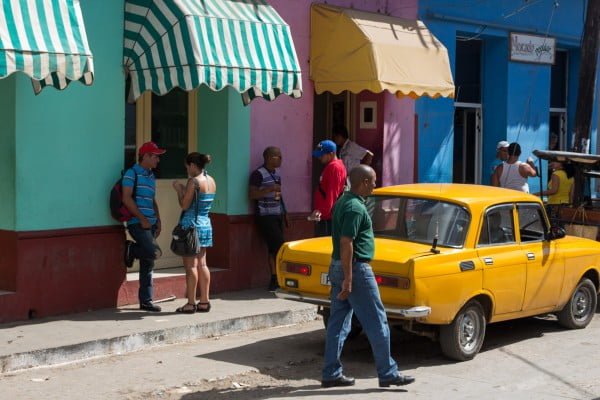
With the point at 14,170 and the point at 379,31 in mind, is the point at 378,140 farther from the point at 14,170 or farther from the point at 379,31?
the point at 14,170

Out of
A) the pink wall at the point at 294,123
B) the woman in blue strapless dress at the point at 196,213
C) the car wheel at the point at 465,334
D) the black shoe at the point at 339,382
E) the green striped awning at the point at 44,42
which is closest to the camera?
the black shoe at the point at 339,382

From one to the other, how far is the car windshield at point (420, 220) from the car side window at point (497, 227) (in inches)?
10.2

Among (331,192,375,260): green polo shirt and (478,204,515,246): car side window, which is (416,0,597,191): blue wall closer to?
(478,204,515,246): car side window

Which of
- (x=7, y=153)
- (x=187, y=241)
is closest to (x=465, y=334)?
(x=187, y=241)

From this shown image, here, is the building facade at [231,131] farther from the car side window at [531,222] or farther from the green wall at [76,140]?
the car side window at [531,222]

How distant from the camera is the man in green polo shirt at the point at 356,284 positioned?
7.83 metres

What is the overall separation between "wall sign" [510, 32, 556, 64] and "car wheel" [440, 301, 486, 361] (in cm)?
919

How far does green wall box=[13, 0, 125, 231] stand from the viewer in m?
10.2

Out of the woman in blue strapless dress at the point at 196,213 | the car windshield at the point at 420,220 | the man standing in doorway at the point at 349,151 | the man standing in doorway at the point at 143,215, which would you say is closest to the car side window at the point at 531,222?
the car windshield at the point at 420,220

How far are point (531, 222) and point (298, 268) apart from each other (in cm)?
261

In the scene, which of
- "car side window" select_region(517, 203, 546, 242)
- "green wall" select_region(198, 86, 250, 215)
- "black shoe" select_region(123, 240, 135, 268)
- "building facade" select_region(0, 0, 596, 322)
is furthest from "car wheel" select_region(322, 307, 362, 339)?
"green wall" select_region(198, 86, 250, 215)

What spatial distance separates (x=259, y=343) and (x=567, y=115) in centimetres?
1177

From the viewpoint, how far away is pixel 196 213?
423 inches

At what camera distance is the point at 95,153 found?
10.9 metres
